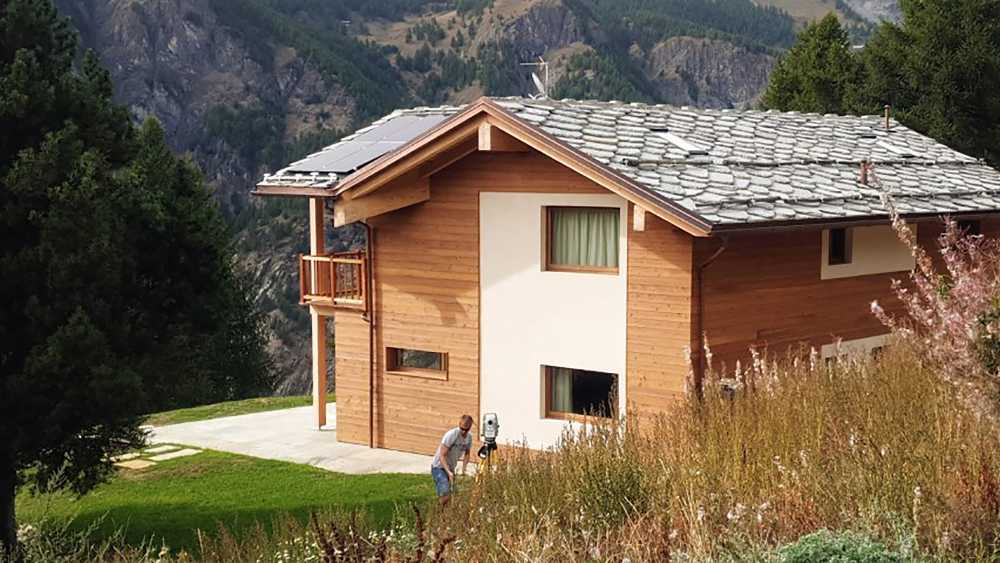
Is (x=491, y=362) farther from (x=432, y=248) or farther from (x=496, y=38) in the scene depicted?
(x=496, y=38)

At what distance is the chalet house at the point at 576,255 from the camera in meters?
17.4

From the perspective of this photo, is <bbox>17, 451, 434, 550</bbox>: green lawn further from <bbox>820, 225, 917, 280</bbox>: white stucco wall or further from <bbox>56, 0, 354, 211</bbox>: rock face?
<bbox>56, 0, 354, 211</bbox>: rock face

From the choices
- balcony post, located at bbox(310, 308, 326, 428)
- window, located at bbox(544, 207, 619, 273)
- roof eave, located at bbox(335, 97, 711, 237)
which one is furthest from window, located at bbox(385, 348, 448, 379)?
Result: roof eave, located at bbox(335, 97, 711, 237)

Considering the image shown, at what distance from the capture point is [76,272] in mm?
13000

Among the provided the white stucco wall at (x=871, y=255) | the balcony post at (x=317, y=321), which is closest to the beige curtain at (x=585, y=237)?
the white stucco wall at (x=871, y=255)

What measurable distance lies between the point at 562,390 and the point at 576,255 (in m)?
2.18

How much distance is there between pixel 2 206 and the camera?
1311 centimetres

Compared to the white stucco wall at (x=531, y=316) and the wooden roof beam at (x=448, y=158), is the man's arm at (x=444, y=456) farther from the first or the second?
the wooden roof beam at (x=448, y=158)

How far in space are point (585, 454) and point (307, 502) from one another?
8.65 metres

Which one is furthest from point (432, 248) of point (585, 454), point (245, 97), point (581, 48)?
point (581, 48)

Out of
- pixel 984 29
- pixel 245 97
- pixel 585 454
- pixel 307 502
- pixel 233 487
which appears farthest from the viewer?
pixel 245 97

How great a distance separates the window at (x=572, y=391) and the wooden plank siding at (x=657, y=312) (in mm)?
873

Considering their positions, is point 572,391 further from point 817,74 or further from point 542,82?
point 817,74

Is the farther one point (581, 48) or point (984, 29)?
point (581, 48)
